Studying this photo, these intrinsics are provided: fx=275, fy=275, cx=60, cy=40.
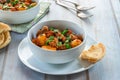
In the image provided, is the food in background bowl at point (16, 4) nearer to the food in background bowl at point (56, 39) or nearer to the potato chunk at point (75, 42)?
the food in background bowl at point (56, 39)

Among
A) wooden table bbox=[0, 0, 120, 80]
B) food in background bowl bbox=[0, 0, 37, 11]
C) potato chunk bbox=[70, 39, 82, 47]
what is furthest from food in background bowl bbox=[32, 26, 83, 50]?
food in background bowl bbox=[0, 0, 37, 11]

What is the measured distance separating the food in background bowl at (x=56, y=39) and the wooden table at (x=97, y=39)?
0.34 feet

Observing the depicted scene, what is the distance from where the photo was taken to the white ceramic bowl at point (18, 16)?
3.94ft

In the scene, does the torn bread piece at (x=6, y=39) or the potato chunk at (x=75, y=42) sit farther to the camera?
the torn bread piece at (x=6, y=39)

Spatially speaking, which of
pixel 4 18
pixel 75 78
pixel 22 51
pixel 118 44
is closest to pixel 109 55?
pixel 118 44

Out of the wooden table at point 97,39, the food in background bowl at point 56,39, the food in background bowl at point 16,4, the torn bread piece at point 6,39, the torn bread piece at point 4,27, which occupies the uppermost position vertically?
the food in background bowl at point 56,39

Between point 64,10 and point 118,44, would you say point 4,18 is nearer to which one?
point 64,10

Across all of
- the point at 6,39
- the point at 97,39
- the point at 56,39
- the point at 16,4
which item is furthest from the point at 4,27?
the point at 97,39

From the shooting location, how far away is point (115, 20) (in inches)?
51.8

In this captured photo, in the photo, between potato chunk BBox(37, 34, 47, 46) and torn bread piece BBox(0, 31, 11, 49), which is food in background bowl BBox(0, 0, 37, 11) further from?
potato chunk BBox(37, 34, 47, 46)

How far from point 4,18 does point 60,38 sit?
34cm

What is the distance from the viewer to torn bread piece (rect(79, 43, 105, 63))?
986mm

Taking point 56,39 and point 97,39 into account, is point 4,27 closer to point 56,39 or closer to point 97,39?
point 56,39

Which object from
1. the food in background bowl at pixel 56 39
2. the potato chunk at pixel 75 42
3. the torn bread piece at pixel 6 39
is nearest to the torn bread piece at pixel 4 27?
the torn bread piece at pixel 6 39
